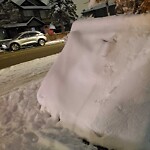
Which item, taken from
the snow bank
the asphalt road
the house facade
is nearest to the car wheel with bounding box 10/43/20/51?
the asphalt road

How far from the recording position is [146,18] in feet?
9.61

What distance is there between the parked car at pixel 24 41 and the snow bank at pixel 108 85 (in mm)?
24286

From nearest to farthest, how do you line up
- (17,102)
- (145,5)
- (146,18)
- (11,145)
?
(146,18)
(11,145)
(17,102)
(145,5)

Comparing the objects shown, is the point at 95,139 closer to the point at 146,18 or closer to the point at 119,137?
the point at 119,137

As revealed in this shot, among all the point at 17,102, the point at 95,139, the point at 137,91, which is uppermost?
the point at 137,91

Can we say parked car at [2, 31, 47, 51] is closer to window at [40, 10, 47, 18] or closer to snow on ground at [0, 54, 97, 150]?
snow on ground at [0, 54, 97, 150]

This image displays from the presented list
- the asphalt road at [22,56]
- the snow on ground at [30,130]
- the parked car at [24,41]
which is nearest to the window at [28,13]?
the parked car at [24,41]

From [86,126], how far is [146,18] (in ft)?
4.38

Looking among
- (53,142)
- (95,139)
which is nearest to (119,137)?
(95,139)

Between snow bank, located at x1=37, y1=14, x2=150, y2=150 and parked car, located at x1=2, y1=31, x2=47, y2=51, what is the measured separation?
956 inches

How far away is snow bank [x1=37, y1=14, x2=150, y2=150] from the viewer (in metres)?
2.69

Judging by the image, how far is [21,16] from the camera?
5744 cm

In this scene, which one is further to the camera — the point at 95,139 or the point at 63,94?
the point at 63,94

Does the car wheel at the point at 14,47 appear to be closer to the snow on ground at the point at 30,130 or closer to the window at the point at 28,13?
the snow on ground at the point at 30,130
